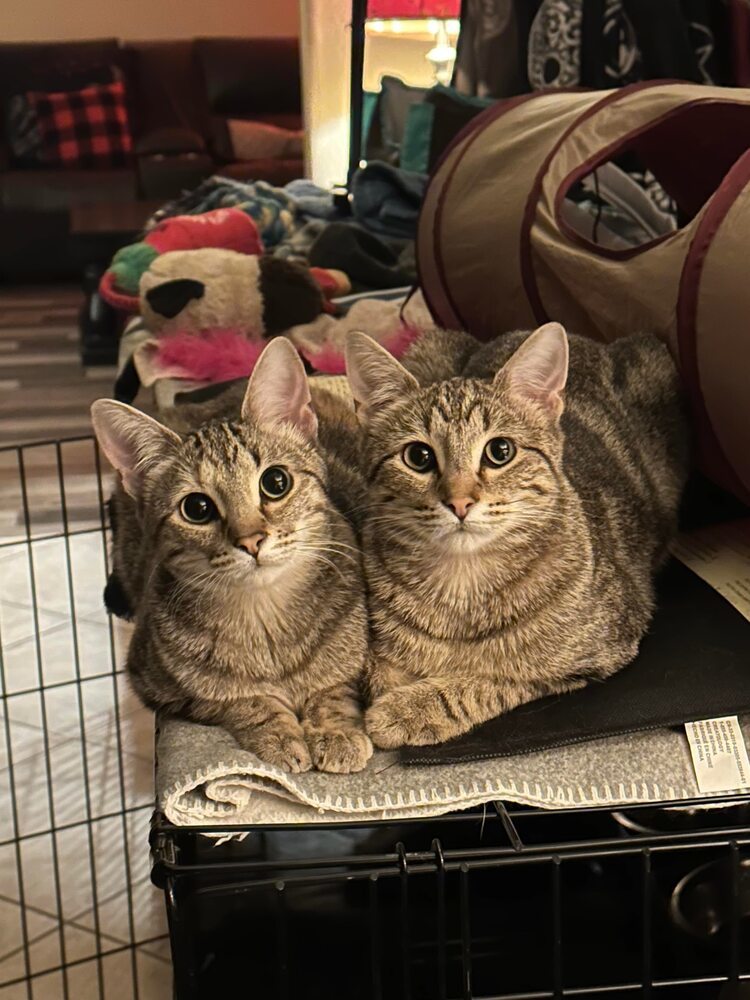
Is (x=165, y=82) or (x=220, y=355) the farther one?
(x=165, y=82)

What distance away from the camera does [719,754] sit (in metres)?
1.06

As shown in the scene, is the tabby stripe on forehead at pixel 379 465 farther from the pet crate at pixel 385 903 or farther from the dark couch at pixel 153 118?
the dark couch at pixel 153 118

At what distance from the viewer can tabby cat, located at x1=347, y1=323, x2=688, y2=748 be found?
3.50 feet

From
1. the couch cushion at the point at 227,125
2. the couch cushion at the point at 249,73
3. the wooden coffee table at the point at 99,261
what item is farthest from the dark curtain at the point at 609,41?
the couch cushion at the point at 249,73

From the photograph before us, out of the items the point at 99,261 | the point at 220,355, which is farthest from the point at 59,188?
the point at 220,355

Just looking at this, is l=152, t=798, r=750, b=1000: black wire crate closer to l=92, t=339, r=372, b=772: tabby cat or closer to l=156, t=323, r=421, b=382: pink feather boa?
l=92, t=339, r=372, b=772: tabby cat

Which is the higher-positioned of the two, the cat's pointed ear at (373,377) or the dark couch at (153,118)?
the cat's pointed ear at (373,377)

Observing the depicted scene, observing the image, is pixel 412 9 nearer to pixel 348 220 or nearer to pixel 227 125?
pixel 348 220

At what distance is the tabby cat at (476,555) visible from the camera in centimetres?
107

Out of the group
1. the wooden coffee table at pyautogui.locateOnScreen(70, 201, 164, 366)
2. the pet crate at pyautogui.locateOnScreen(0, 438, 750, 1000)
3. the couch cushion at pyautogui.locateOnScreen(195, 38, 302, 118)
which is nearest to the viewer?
the pet crate at pyautogui.locateOnScreen(0, 438, 750, 1000)

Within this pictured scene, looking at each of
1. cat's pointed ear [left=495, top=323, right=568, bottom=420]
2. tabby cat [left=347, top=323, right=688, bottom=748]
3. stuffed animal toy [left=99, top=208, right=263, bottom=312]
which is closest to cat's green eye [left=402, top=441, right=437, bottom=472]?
tabby cat [left=347, top=323, right=688, bottom=748]

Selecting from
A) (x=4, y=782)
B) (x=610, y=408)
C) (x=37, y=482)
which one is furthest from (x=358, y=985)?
(x=37, y=482)

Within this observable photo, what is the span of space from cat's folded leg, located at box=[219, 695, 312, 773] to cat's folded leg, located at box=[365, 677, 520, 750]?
7cm

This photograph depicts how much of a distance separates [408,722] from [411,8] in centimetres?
395
